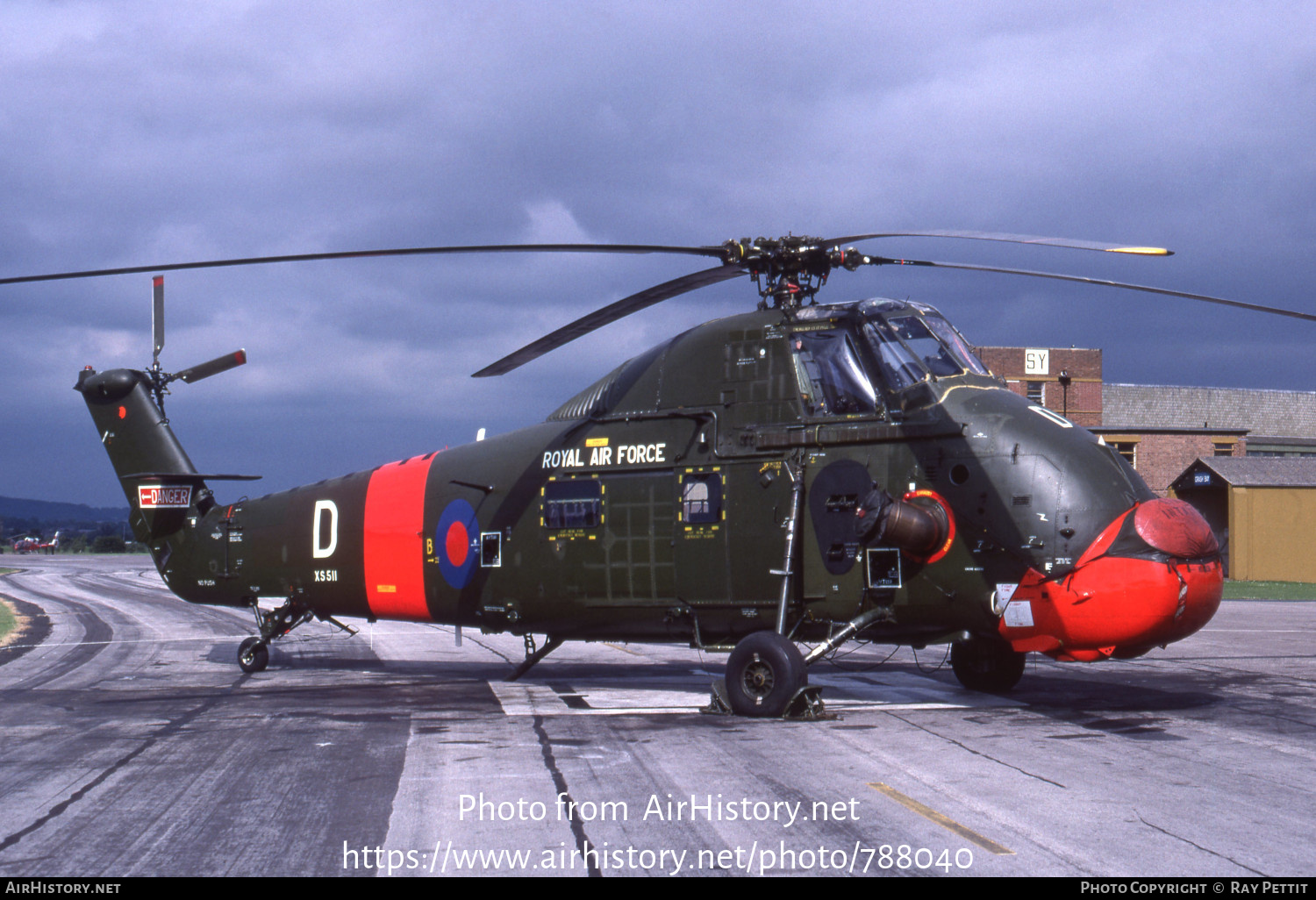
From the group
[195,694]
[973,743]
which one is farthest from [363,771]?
[195,694]

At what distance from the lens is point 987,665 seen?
14.3 metres

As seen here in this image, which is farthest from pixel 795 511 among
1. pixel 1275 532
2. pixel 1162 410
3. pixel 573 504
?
pixel 1162 410

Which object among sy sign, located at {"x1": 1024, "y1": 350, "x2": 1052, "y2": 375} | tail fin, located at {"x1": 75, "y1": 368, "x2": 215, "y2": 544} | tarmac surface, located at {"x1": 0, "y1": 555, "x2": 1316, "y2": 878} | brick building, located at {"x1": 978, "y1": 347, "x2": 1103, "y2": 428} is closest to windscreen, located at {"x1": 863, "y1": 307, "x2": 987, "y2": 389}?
tarmac surface, located at {"x1": 0, "y1": 555, "x2": 1316, "y2": 878}

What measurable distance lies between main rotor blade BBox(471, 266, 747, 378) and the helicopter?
34mm

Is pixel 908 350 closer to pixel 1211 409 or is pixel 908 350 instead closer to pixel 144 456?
pixel 144 456

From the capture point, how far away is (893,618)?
480 inches

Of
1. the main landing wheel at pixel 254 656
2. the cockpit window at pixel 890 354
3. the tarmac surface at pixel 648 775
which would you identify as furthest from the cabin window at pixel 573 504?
the main landing wheel at pixel 254 656

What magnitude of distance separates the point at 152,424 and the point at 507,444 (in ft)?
24.3

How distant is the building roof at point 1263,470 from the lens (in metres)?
51.9

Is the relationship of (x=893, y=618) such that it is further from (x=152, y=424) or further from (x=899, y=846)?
(x=152, y=424)

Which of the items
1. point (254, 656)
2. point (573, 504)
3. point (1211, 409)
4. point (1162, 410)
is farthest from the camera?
point (1211, 409)

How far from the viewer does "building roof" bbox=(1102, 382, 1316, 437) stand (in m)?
72.0

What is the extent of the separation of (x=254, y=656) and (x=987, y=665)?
11.4 meters

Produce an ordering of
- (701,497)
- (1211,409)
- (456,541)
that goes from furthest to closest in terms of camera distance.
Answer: (1211,409)
(456,541)
(701,497)
